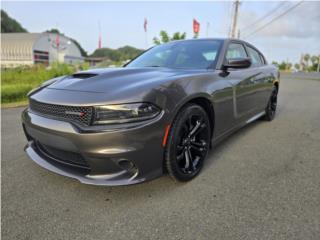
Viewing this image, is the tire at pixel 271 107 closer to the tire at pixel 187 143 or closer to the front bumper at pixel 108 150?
the tire at pixel 187 143

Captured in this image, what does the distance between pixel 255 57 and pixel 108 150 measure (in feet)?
11.2

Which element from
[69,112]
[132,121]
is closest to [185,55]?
[132,121]

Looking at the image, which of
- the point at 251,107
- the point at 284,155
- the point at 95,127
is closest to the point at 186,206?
the point at 95,127

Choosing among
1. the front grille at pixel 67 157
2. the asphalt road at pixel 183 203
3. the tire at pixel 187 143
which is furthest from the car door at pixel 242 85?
the front grille at pixel 67 157

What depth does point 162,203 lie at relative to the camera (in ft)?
6.96

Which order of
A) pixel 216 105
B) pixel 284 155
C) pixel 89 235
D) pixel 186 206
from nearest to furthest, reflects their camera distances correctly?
pixel 89 235 → pixel 186 206 → pixel 216 105 → pixel 284 155

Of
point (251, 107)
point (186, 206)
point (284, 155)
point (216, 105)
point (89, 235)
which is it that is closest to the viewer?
point (89, 235)

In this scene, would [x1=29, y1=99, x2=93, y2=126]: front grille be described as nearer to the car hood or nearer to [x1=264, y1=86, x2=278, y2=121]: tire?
the car hood

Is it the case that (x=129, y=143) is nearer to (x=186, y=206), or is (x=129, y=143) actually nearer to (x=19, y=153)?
(x=186, y=206)

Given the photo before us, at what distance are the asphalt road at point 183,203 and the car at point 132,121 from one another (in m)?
0.29

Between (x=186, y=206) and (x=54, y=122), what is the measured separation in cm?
131

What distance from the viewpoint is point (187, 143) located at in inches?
95.0

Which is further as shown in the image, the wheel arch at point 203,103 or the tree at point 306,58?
the tree at point 306,58

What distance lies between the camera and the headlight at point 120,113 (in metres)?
1.87
